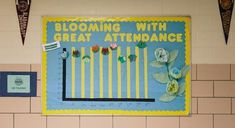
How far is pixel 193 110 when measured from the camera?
1.56 m

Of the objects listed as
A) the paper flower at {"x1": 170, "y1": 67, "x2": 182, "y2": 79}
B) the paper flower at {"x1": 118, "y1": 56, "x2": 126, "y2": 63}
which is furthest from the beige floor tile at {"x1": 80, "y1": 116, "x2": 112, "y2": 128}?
the paper flower at {"x1": 170, "y1": 67, "x2": 182, "y2": 79}

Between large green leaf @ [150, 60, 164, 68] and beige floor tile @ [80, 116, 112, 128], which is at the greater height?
large green leaf @ [150, 60, 164, 68]

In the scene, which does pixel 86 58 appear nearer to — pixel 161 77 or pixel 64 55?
pixel 64 55

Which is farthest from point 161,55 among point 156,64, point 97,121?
point 97,121

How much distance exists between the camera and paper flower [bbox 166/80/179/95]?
154 centimetres

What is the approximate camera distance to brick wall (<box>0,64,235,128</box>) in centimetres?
156

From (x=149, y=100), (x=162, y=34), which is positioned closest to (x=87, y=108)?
(x=149, y=100)

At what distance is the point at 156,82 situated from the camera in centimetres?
155

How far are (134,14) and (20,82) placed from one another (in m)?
0.75

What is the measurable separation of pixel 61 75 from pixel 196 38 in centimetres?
79

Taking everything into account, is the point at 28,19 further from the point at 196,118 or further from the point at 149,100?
the point at 196,118

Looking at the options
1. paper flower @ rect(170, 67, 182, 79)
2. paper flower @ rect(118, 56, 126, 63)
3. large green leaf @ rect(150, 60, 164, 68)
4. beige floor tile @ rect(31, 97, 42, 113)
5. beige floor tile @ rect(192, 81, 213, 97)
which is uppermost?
paper flower @ rect(118, 56, 126, 63)

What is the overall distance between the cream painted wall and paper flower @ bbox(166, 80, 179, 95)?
0.56 ft

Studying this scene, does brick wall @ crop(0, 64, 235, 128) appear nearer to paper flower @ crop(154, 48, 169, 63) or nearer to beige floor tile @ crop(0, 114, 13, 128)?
beige floor tile @ crop(0, 114, 13, 128)
